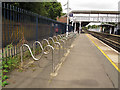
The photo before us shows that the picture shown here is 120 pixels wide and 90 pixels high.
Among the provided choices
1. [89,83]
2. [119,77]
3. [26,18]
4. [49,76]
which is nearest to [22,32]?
[26,18]

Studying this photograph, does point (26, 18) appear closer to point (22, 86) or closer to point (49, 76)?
point (49, 76)

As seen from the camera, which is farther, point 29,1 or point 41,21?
point 29,1

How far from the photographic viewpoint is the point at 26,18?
22.0 feet

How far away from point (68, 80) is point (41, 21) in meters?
5.54

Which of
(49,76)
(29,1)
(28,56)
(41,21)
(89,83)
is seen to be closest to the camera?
(89,83)

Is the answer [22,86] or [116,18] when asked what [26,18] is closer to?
[22,86]

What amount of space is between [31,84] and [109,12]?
52.8 metres

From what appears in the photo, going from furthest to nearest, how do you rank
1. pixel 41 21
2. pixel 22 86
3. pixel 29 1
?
pixel 29 1 < pixel 41 21 < pixel 22 86

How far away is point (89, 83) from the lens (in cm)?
393

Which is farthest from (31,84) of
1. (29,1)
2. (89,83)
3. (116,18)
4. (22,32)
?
(116,18)

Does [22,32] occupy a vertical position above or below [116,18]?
below

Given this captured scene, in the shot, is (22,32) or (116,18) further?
(116,18)

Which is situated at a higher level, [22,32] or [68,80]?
[22,32]

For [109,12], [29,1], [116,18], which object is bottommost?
[29,1]
